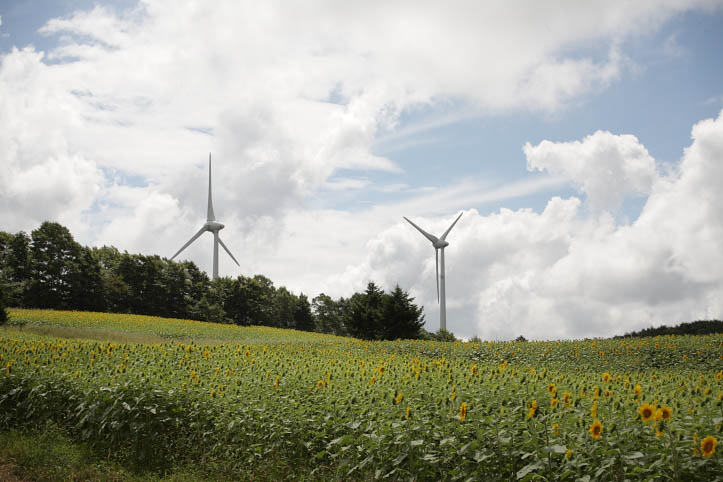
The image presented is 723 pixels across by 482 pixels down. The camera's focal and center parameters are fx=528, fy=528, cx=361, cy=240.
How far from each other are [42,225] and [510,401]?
168ft

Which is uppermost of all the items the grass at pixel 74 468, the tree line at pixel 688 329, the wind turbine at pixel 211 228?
the wind turbine at pixel 211 228

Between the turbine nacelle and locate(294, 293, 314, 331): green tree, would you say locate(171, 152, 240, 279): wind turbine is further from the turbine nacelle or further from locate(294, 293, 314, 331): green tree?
locate(294, 293, 314, 331): green tree

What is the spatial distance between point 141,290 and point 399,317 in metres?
30.2

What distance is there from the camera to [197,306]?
174ft

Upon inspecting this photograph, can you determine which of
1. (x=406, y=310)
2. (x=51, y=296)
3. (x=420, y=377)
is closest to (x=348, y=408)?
(x=420, y=377)

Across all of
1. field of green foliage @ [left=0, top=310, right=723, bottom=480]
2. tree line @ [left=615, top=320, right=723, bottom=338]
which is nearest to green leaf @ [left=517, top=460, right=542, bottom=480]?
field of green foliage @ [left=0, top=310, right=723, bottom=480]

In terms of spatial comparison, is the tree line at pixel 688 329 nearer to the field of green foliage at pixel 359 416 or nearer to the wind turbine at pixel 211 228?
the field of green foliage at pixel 359 416

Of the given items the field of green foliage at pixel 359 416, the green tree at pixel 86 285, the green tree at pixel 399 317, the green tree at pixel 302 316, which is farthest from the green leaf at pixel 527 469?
the green tree at pixel 302 316

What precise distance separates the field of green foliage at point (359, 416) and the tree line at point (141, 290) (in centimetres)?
2436

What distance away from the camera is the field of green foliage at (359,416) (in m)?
4.84

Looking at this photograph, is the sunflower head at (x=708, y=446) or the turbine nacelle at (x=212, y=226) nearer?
the sunflower head at (x=708, y=446)

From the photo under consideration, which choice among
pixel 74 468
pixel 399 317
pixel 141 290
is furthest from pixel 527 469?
pixel 141 290

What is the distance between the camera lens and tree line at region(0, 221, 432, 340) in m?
37.2

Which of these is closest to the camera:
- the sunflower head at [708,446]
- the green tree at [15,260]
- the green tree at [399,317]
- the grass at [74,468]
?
the sunflower head at [708,446]
